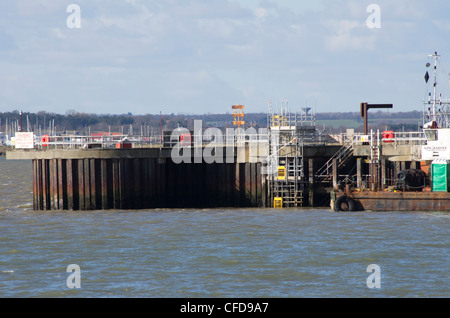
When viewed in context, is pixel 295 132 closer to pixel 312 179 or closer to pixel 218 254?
pixel 312 179

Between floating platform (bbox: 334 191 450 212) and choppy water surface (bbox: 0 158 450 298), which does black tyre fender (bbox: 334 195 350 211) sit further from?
choppy water surface (bbox: 0 158 450 298)

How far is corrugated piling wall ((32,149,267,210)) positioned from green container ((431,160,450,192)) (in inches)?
416

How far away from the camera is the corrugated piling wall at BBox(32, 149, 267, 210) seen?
151 ft

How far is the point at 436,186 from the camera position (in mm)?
44812

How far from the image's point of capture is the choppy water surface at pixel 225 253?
27578 millimetres

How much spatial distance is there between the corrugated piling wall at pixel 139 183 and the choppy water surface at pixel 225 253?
45.1 inches

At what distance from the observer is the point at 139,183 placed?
46750mm
